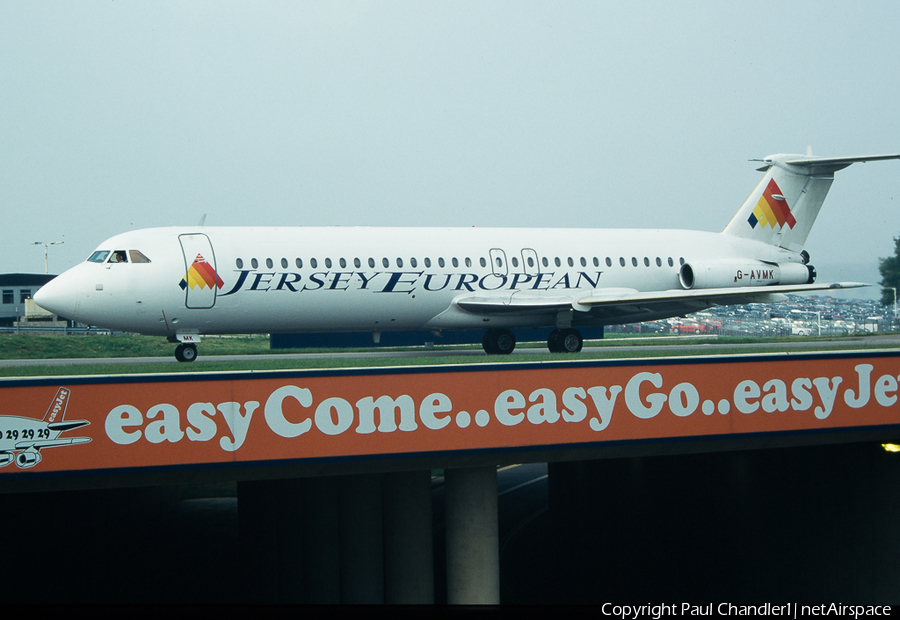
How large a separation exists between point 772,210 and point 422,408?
22349 mm

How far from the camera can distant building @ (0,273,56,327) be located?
6412 cm

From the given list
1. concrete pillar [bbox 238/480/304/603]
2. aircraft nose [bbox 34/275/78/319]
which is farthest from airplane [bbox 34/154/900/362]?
concrete pillar [bbox 238/480/304/603]

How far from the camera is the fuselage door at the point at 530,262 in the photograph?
90.2 feet

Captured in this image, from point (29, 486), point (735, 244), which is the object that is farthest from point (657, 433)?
point (735, 244)

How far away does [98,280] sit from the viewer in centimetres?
2169

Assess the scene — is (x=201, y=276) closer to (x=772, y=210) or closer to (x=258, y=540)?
(x=258, y=540)

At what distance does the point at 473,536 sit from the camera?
51.2 feet

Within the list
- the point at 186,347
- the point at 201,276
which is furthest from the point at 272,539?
the point at 201,276

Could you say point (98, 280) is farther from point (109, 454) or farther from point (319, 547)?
point (109, 454)

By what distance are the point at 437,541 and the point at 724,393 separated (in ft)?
64.1

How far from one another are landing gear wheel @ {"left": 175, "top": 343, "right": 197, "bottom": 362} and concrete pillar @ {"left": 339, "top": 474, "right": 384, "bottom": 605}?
5.24 m

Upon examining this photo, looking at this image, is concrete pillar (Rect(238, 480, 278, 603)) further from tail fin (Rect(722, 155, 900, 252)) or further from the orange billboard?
tail fin (Rect(722, 155, 900, 252))

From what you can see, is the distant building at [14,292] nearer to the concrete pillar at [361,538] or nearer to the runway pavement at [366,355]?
the runway pavement at [366,355]

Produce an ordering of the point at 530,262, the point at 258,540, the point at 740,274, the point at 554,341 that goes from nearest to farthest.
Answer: the point at 258,540
the point at 554,341
the point at 530,262
the point at 740,274
